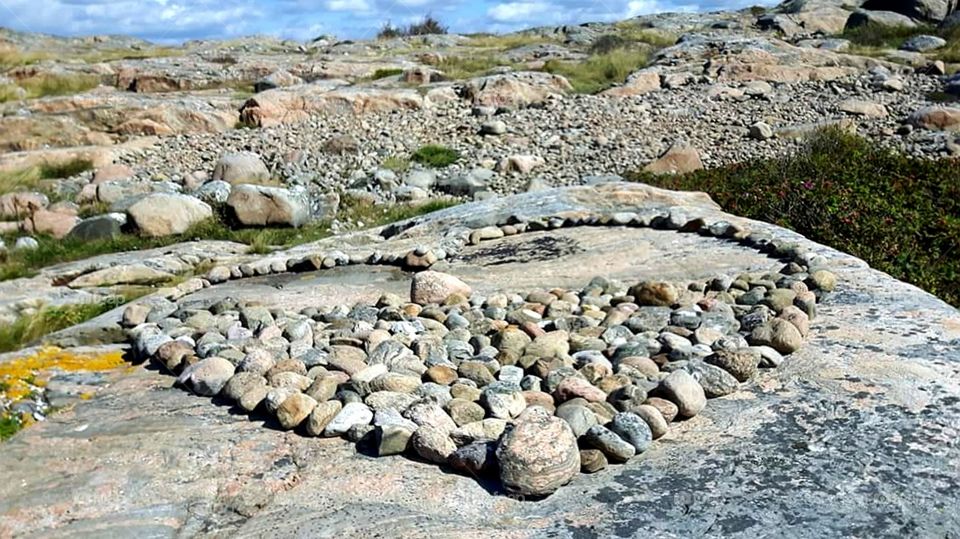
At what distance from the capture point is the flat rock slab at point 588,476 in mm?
2664

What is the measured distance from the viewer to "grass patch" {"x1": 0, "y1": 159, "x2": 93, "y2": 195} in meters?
12.7

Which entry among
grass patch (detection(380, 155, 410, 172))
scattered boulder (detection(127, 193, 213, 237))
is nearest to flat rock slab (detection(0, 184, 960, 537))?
scattered boulder (detection(127, 193, 213, 237))

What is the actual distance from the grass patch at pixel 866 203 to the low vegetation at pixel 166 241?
3834 millimetres

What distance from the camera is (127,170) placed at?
13578mm

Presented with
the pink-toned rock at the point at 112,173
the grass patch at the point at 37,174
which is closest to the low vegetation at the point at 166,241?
the grass patch at the point at 37,174

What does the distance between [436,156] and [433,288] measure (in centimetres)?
926

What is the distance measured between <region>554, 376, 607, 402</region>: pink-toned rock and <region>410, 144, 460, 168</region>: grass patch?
1051cm

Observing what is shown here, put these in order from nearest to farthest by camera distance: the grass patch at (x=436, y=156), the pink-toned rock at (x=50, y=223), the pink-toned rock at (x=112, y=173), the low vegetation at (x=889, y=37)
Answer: the pink-toned rock at (x=50, y=223) < the pink-toned rock at (x=112, y=173) < the grass patch at (x=436, y=156) < the low vegetation at (x=889, y=37)

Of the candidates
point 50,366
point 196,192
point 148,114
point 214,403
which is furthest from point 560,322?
point 148,114

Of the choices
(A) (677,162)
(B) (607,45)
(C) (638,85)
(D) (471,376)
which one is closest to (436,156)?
(A) (677,162)

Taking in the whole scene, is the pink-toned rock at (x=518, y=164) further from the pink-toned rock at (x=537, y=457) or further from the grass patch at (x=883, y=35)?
the grass patch at (x=883, y=35)

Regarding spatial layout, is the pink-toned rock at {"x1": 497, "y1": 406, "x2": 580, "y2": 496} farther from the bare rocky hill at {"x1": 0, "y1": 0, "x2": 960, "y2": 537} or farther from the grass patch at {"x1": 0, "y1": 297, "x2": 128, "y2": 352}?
the grass patch at {"x1": 0, "y1": 297, "x2": 128, "y2": 352}

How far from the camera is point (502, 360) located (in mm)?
3914

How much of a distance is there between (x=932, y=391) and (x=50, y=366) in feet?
11.8
